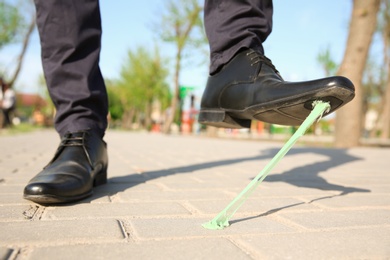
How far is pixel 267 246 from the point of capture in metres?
1.04

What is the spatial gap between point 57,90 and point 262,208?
115 centimetres

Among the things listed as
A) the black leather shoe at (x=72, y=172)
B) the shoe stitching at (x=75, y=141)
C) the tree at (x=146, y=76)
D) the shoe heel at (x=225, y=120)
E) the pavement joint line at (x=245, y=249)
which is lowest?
the pavement joint line at (x=245, y=249)

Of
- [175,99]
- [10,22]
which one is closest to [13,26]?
[10,22]

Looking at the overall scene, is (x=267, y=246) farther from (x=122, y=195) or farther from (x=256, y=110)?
(x=122, y=195)

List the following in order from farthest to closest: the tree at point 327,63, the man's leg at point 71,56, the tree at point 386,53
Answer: the tree at point 327,63 → the tree at point 386,53 → the man's leg at point 71,56

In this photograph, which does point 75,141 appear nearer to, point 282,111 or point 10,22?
point 282,111

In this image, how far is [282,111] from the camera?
1.42 metres

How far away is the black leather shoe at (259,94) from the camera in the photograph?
1.27m

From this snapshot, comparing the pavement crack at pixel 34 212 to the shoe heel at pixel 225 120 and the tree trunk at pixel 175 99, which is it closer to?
the shoe heel at pixel 225 120

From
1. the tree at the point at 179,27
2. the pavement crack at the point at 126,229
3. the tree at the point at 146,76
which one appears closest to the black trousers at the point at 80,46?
the pavement crack at the point at 126,229

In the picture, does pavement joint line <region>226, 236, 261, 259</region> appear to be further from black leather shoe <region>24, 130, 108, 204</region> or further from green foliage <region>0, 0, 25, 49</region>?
green foliage <region>0, 0, 25, 49</region>

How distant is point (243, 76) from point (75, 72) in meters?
0.83

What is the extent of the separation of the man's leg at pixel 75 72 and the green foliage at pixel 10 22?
65.8ft

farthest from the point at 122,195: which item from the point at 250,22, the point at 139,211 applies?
the point at 250,22
